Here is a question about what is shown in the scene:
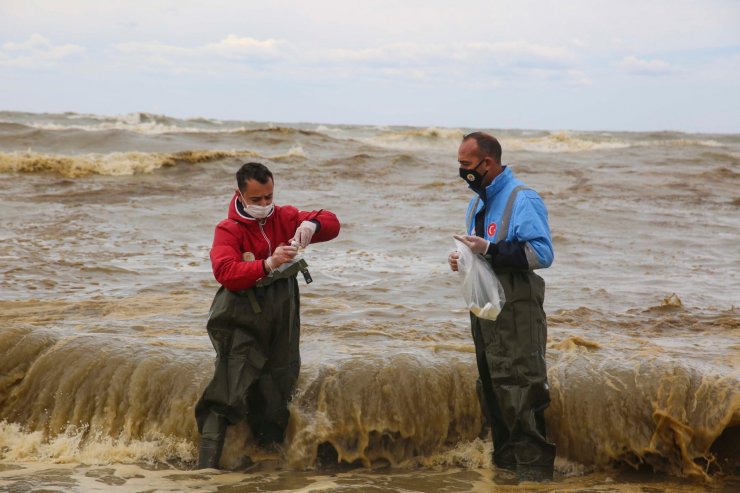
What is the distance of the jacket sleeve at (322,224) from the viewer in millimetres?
5051

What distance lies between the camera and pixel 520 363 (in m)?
4.82

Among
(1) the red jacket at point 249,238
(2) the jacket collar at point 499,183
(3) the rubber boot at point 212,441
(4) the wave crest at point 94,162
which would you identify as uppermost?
(2) the jacket collar at point 499,183

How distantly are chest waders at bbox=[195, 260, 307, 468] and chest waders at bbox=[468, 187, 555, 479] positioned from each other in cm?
104

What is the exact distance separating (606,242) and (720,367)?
6.63m

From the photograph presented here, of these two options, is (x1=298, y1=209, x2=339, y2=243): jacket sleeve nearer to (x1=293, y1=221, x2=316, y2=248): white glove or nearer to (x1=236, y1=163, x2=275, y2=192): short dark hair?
(x1=293, y1=221, x2=316, y2=248): white glove

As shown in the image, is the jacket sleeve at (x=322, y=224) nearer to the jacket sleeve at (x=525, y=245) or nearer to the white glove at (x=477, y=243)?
the white glove at (x=477, y=243)

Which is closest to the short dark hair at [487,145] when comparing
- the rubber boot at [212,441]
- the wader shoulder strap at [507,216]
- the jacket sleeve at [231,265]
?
the wader shoulder strap at [507,216]

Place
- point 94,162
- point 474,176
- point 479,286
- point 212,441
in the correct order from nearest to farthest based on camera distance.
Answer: point 479,286 → point 474,176 → point 212,441 → point 94,162

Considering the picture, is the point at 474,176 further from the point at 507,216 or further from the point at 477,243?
the point at 477,243

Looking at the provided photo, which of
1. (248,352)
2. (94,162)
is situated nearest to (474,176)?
(248,352)


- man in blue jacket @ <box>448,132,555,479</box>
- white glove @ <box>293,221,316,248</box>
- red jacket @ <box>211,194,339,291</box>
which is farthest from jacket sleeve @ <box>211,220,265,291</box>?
man in blue jacket @ <box>448,132,555,479</box>

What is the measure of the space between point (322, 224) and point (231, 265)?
1.96ft

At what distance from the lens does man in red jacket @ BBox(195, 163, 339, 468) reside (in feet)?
15.8

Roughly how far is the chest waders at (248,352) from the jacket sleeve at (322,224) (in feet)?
0.79
